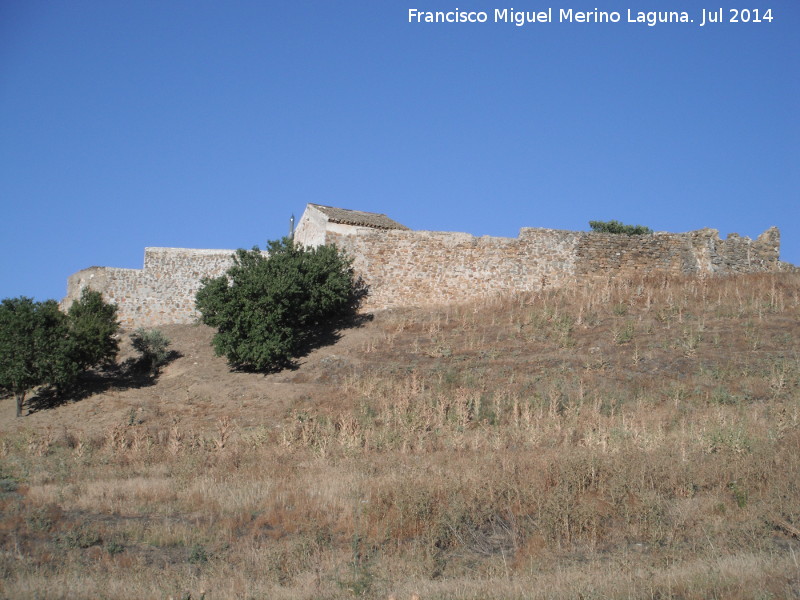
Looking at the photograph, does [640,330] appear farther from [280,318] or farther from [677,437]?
[280,318]

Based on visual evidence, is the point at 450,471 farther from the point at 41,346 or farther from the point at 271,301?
the point at 41,346

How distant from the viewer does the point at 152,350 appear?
22.9 meters

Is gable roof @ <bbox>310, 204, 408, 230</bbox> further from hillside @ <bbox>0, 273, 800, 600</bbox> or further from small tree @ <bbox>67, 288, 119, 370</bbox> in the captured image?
small tree @ <bbox>67, 288, 119, 370</bbox>

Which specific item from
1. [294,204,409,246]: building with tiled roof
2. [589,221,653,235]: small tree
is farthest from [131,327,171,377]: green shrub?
[589,221,653,235]: small tree

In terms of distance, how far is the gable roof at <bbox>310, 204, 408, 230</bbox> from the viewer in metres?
25.8

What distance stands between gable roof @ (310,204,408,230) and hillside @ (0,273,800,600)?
6287mm

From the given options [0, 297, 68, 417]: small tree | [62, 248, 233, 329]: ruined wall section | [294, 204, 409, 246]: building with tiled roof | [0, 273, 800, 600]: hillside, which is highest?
[294, 204, 409, 246]: building with tiled roof

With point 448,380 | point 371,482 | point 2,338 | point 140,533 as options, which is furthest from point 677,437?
point 2,338

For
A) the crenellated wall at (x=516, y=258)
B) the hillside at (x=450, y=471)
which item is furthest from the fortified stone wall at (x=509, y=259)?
the hillside at (x=450, y=471)

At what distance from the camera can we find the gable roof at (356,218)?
25.8m

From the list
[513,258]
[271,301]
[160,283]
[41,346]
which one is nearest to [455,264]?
[513,258]

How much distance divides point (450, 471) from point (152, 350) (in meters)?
15.3

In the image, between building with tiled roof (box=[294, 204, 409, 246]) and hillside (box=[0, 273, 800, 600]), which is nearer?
hillside (box=[0, 273, 800, 600])

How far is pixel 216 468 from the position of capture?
466 inches
